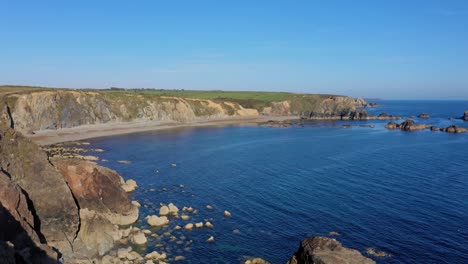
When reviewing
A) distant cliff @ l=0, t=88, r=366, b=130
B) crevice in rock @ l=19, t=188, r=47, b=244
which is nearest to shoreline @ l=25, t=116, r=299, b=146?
distant cliff @ l=0, t=88, r=366, b=130

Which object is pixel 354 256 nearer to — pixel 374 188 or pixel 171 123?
pixel 374 188

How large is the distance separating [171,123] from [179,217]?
355 ft

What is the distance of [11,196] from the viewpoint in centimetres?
3075

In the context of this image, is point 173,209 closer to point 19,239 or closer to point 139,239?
point 139,239

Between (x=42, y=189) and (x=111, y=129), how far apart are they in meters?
91.8

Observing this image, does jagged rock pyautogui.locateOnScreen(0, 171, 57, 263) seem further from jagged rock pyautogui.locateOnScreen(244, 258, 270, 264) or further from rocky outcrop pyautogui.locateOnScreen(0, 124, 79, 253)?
jagged rock pyautogui.locateOnScreen(244, 258, 270, 264)

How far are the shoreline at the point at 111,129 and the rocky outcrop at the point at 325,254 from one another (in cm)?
8545

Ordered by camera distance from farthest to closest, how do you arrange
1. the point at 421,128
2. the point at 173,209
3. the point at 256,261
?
the point at 421,128 < the point at 173,209 < the point at 256,261

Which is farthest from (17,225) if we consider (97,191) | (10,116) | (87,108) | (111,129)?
(87,108)

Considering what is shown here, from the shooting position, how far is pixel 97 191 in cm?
4141

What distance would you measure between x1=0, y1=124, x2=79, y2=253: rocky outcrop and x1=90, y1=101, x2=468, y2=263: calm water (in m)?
7.81

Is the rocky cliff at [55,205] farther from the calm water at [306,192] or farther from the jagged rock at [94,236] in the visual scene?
the calm water at [306,192]

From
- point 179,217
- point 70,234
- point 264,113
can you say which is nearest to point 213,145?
point 179,217

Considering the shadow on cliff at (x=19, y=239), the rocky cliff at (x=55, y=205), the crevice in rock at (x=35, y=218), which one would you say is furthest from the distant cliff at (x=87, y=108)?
the shadow on cliff at (x=19, y=239)
